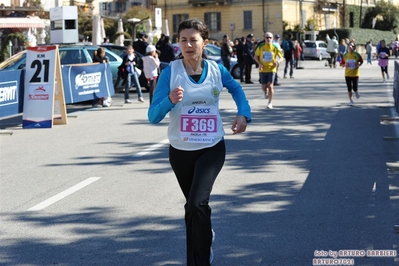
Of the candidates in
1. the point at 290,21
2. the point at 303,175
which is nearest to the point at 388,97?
the point at 303,175

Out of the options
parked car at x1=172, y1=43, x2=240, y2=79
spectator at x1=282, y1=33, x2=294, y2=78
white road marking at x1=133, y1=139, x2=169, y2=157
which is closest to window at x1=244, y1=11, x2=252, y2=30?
spectator at x1=282, y1=33, x2=294, y2=78

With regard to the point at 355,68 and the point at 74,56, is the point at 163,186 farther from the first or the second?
the point at 74,56

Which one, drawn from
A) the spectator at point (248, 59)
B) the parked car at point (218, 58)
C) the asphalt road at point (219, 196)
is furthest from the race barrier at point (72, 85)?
the parked car at point (218, 58)

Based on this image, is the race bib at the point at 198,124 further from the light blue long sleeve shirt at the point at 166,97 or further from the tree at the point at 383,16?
the tree at the point at 383,16

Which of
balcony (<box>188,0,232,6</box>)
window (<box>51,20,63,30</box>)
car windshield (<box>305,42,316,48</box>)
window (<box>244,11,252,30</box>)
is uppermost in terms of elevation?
balcony (<box>188,0,232,6</box>)

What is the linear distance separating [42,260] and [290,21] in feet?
231

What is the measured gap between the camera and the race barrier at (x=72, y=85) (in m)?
15.3

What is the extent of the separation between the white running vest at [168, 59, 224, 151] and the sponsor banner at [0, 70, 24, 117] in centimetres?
1031

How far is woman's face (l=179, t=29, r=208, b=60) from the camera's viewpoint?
209 inches

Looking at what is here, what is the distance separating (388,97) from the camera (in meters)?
21.9

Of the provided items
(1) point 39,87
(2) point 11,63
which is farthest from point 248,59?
(1) point 39,87

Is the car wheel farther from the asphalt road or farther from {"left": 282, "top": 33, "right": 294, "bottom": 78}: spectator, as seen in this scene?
the asphalt road

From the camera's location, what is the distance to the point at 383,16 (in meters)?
86.3

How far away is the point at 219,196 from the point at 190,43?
335cm
